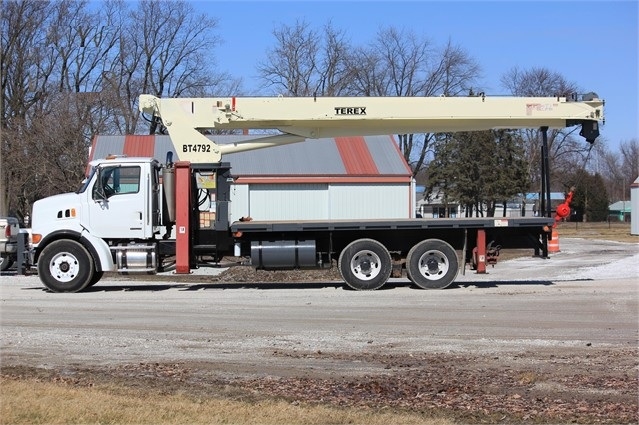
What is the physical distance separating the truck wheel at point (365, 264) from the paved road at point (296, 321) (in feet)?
1.16

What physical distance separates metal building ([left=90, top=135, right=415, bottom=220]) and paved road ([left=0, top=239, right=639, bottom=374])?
15.2 m

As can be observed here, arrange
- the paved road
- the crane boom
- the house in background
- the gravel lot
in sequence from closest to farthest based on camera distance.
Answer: the gravel lot
the paved road
the crane boom
the house in background

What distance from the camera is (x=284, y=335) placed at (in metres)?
10.8

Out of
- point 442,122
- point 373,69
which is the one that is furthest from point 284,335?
point 373,69

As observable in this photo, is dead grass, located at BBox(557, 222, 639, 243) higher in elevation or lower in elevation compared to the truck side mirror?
lower

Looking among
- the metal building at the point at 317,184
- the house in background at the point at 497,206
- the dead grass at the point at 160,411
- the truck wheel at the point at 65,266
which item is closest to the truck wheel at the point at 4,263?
the truck wheel at the point at 65,266

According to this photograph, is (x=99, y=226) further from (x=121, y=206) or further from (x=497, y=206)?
(x=497, y=206)

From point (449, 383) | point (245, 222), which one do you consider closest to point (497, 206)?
point (245, 222)

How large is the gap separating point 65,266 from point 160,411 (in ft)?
35.0

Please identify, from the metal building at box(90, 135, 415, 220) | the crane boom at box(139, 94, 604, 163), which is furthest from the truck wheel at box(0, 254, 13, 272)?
the metal building at box(90, 135, 415, 220)

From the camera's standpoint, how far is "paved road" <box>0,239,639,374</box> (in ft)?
31.9

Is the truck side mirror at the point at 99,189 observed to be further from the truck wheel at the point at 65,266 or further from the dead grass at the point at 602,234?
the dead grass at the point at 602,234

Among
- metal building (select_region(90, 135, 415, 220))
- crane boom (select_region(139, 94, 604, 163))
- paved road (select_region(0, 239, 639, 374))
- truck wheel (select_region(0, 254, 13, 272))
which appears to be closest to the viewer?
paved road (select_region(0, 239, 639, 374))

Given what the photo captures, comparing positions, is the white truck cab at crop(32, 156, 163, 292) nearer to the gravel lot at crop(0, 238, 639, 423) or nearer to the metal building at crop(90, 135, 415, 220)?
the gravel lot at crop(0, 238, 639, 423)
